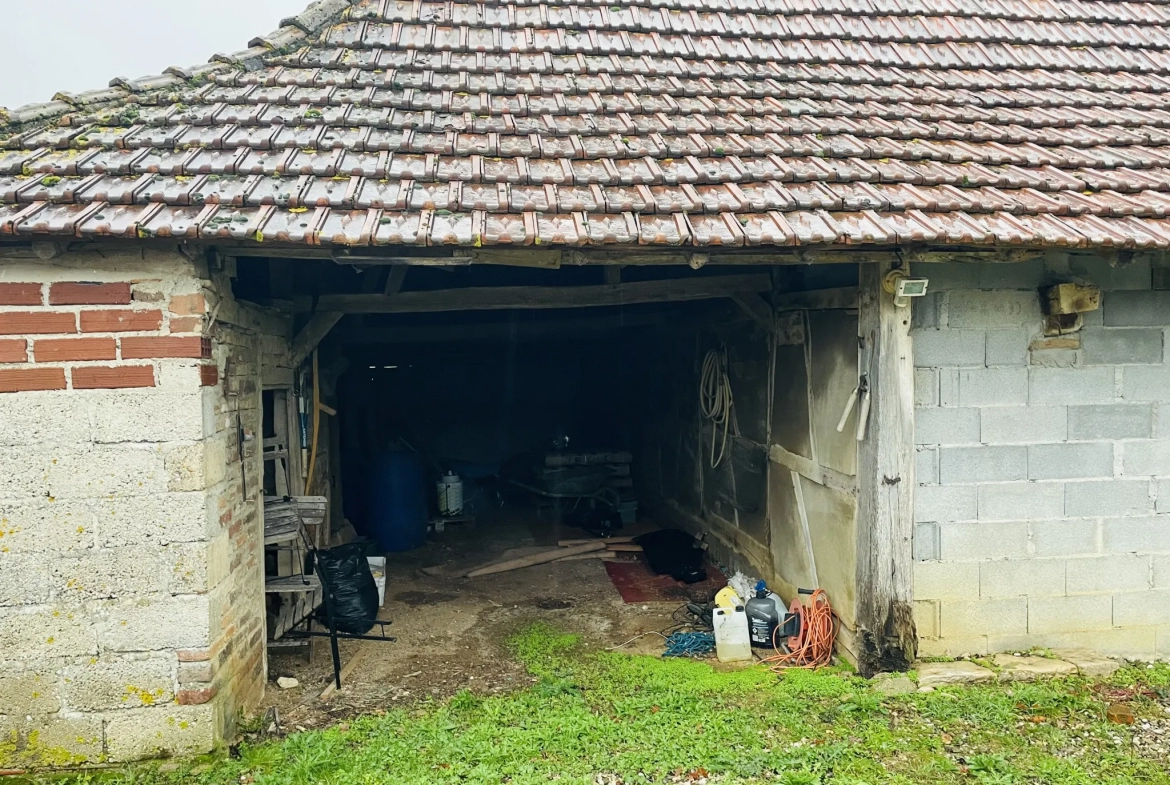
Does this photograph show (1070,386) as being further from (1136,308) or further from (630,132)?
(630,132)

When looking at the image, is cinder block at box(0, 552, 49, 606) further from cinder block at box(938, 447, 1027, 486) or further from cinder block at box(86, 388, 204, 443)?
cinder block at box(938, 447, 1027, 486)

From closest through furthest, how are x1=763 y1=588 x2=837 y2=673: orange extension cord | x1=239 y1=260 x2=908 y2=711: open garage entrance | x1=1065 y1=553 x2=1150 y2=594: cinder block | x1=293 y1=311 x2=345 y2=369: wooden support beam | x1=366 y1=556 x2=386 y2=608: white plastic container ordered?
x1=1065 y1=553 x2=1150 y2=594: cinder block < x1=763 y1=588 x2=837 y2=673: orange extension cord < x1=239 y1=260 x2=908 y2=711: open garage entrance < x1=293 y1=311 x2=345 y2=369: wooden support beam < x1=366 y1=556 x2=386 y2=608: white plastic container

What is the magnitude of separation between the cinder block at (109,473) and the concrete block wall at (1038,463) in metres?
4.40

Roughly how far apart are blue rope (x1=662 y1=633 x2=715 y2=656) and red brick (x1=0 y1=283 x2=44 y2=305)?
14.7 ft

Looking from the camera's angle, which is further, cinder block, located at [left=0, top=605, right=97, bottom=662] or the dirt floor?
the dirt floor

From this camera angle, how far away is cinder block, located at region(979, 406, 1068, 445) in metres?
4.78

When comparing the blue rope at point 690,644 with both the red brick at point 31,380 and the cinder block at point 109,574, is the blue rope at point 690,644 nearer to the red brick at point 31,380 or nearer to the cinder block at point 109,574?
the cinder block at point 109,574

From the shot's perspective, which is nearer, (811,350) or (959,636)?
(959,636)

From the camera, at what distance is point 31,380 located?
149 inches

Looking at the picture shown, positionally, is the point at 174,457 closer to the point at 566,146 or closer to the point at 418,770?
the point at 418,770

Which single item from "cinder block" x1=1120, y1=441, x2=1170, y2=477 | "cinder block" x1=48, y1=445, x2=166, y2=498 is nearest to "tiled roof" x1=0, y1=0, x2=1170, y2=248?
"cinder block" x1=48, y1=445, x2=166, y2=498

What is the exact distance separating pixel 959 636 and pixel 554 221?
12.1 ft

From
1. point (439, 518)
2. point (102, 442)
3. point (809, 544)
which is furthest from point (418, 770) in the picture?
point (439, 518)

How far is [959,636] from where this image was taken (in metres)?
4.83
